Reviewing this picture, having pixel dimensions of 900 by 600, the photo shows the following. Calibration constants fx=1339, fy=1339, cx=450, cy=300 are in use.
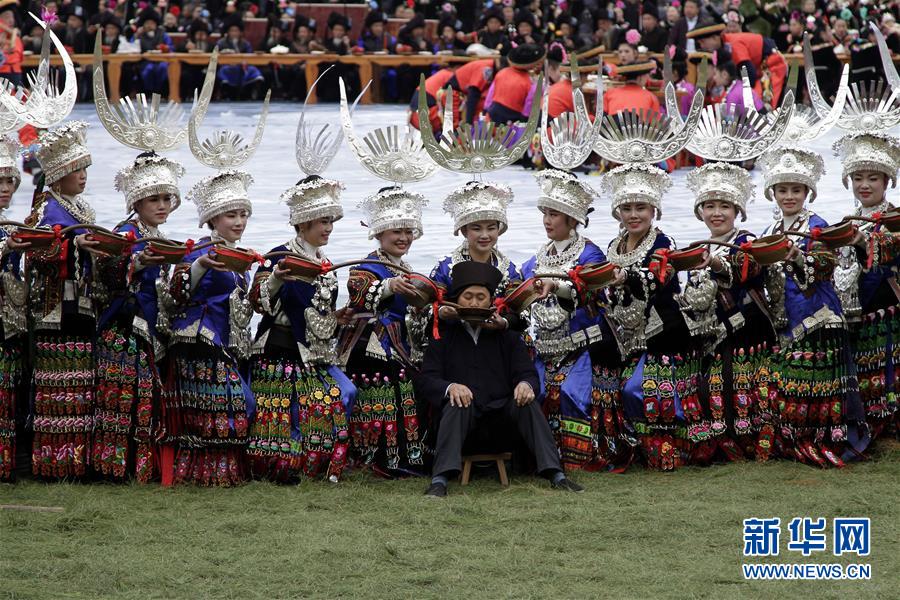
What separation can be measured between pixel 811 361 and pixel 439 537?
2.01 meters

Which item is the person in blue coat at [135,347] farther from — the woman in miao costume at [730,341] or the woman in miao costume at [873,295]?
the woman in miao costume at [873,295]

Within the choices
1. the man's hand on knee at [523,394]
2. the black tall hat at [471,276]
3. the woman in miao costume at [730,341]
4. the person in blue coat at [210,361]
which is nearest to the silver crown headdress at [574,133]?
the woman in miao costume at [730,341]

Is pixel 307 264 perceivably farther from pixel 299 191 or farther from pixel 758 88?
pixel 758 88

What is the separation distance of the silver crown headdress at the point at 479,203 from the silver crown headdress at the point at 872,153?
1.60 m

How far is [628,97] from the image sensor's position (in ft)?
46.4

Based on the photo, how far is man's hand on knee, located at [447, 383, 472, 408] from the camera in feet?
18.2

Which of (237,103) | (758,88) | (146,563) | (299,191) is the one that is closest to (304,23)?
(237,103)

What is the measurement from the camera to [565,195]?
5871 mm

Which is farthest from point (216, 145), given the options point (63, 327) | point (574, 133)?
point (574, 133)

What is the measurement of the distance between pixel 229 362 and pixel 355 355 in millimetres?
572

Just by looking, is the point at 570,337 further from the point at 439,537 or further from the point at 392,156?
the point at 439,537

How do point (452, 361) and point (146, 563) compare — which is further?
point (452, 361)

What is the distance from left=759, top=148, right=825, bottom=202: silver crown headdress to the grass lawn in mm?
1254

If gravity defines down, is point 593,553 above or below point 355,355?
below
